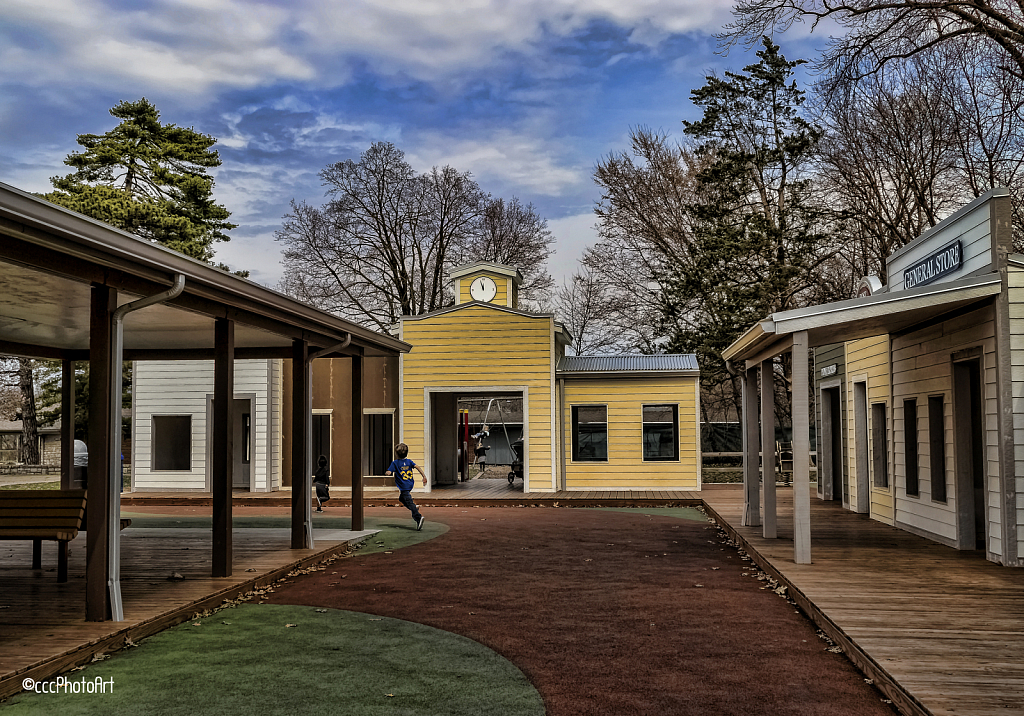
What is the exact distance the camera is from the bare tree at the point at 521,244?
35438mm

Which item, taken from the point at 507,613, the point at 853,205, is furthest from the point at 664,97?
the point at 507,613

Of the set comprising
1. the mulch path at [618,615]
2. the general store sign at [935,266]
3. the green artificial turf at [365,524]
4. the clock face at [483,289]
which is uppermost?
the clock face at [483,289]

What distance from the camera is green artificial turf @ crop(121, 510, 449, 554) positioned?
12263 millimetres

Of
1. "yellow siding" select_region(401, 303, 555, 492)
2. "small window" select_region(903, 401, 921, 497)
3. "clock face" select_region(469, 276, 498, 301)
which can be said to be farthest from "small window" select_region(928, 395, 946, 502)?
"clock face" select_region(469, 276, 498, 301)

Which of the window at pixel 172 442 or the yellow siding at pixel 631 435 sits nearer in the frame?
the yellow siding at pixel 631 435

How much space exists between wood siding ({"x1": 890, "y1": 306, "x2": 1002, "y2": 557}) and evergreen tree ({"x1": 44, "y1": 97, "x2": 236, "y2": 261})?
23.2 metres

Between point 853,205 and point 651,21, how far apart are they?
1002cm

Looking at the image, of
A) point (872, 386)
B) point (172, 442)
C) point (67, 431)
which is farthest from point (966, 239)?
point (172, 442)

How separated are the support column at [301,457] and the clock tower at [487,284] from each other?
10.3m

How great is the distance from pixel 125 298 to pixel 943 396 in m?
8.99

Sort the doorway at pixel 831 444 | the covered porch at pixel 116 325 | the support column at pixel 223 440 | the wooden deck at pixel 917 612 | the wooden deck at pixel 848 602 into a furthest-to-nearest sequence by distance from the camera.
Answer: the doorway at pixel 831 444
the support column at pixel 223 440
the covered porch at pixel 116 325
the wooden deck at pixel 848 602
the wooden deck at pixel 917 612

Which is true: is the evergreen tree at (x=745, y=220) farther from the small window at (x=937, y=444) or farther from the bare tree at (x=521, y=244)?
the small window at (x=937, y=444)

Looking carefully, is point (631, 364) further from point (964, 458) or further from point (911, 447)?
point (964, 458)

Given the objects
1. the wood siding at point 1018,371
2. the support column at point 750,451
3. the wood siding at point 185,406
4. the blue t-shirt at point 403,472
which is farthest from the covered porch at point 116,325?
the wood siding at point 185,406
